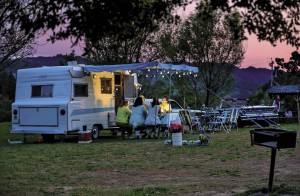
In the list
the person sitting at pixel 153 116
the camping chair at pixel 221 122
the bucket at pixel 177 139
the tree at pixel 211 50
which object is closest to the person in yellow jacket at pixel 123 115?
the person sitting at pixel 153 116

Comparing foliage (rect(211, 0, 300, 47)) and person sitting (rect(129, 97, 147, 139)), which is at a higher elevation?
foliage (rect(211, 0, 300, 47))

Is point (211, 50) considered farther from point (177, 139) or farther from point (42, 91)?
point (177, 139)

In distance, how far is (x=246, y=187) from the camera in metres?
7.11

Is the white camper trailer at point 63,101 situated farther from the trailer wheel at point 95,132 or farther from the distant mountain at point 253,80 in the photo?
the distant mountain at point 253,80

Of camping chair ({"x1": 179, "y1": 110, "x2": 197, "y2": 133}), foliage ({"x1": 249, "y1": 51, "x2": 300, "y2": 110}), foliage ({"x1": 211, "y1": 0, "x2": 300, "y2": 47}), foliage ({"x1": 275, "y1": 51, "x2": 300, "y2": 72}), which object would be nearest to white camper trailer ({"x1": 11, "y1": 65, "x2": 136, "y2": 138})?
camping chair ({"x1": 179, "y1": 110, "x2": 197, "y2": 133})

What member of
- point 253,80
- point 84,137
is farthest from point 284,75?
point 84,137

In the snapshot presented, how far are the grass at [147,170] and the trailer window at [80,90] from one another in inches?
132

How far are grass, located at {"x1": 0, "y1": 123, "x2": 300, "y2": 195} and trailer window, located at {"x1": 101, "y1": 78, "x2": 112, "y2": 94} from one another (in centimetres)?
459

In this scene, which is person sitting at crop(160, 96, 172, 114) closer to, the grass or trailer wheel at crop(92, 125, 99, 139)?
trailer wheel at crop(92, 125, 99, 139)

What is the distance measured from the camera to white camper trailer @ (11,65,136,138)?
53.2 ft

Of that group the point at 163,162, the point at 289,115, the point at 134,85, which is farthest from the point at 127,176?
the point at 289,115

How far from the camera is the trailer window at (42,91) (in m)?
16.8

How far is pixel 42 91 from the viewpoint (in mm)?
17031

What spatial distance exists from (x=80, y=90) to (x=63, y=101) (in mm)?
859
